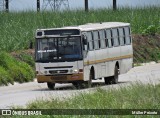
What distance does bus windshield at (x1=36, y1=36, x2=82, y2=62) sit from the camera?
1344 inches

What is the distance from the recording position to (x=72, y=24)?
53594 millimetres

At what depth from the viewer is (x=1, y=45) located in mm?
44656

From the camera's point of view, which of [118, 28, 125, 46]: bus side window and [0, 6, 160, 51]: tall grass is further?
[0, 6, 160, 51]: tall grass

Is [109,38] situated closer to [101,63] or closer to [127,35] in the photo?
[101,63]

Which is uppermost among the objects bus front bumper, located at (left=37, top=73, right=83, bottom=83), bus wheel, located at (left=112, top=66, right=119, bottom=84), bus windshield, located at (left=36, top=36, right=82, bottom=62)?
bus windshield, located at (left=36, top=36, right=82, bottom=62)

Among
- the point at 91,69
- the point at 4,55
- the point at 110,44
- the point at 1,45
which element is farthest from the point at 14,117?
the point at 1,45

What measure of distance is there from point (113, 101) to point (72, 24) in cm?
3324

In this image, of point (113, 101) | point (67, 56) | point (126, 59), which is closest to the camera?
point (113, 101)

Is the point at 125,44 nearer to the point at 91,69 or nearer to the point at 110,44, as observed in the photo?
the point at 110,44

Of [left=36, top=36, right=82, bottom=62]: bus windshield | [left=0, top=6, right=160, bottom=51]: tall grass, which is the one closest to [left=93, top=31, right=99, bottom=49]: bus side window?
[left=36, top=36, right=82, bottom=62]: bus windshield

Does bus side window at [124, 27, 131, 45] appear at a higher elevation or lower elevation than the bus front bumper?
higher

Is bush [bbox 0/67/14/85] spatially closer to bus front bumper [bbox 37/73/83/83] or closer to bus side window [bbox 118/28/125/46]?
bus front bumper [bbox 37/73/83/83]

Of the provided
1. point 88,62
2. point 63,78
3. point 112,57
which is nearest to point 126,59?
point 112,57

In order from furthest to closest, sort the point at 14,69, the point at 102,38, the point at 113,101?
the point at 14,69, the point at 102,38, the point at 113,101
